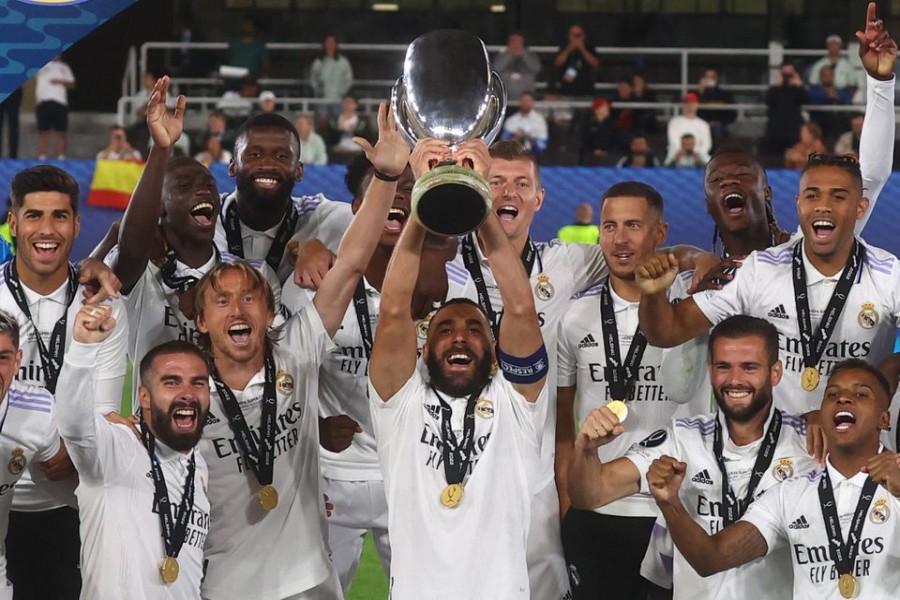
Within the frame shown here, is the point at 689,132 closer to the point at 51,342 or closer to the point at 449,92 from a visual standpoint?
the point at 51,342

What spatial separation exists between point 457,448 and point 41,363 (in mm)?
1558

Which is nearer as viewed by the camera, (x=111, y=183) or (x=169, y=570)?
(x=169, y=570)

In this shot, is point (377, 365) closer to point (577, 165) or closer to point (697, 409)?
point (697, 409)

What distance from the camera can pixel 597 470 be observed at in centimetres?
478

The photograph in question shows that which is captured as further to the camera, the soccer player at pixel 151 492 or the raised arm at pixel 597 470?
the soccer player at pixel 151 492

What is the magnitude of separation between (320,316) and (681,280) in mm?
1509

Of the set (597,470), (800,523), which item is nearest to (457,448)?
(597,470)

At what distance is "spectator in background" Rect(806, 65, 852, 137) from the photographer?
1784 cm

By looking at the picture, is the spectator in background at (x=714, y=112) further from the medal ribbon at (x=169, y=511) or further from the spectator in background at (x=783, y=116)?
the medal ribbon at (x=169, y=511)

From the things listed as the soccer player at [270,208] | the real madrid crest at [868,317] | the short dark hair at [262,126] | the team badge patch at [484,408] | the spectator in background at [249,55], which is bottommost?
the team badge patch at [484,408]

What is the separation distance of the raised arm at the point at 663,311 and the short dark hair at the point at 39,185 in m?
2.02

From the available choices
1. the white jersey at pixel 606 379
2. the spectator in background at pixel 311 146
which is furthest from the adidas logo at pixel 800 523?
the spectator in background at pixel 311 146

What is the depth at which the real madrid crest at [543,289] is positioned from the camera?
18.4ft

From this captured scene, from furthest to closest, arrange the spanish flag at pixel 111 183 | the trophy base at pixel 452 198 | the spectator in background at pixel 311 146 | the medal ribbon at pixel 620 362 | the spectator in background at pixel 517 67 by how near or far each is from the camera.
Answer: the spectator in background at pixel 517 67 → the spectator in background at pixel 311 146 → the spanish flag at pixel 111 183 → the medal ribbon at pixel 620 362 → the trophy base at pixel 452 198
